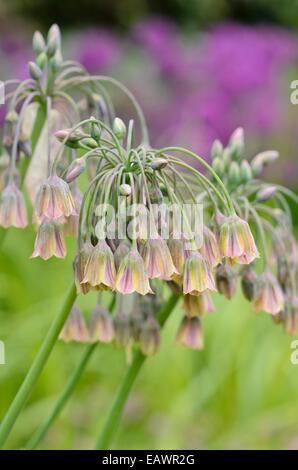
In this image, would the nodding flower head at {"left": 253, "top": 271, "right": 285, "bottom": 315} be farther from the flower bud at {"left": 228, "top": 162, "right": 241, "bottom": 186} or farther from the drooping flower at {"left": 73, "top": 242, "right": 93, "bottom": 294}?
the drooping flower at {"left": 73, "top": 242, "right": 93, "bottom": 294}

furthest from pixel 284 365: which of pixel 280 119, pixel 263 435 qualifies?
pixel 280 119

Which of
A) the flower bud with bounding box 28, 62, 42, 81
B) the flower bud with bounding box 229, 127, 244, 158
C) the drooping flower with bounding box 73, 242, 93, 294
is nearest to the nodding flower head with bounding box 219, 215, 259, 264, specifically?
the drooping flower with bounding box 73, 242, 93, 294

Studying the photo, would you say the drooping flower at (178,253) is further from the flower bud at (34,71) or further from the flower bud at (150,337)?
the flower bud at (34,71)

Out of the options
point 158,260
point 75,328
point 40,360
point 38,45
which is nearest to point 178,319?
point 75,328

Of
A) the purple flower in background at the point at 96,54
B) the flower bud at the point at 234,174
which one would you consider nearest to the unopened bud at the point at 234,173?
the flower bud at the point at 234,174

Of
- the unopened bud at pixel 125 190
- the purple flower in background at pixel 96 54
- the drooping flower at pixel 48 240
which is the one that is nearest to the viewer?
the unopened bud at pixel 125 190

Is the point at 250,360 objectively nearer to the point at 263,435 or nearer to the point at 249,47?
the point at 263,435
